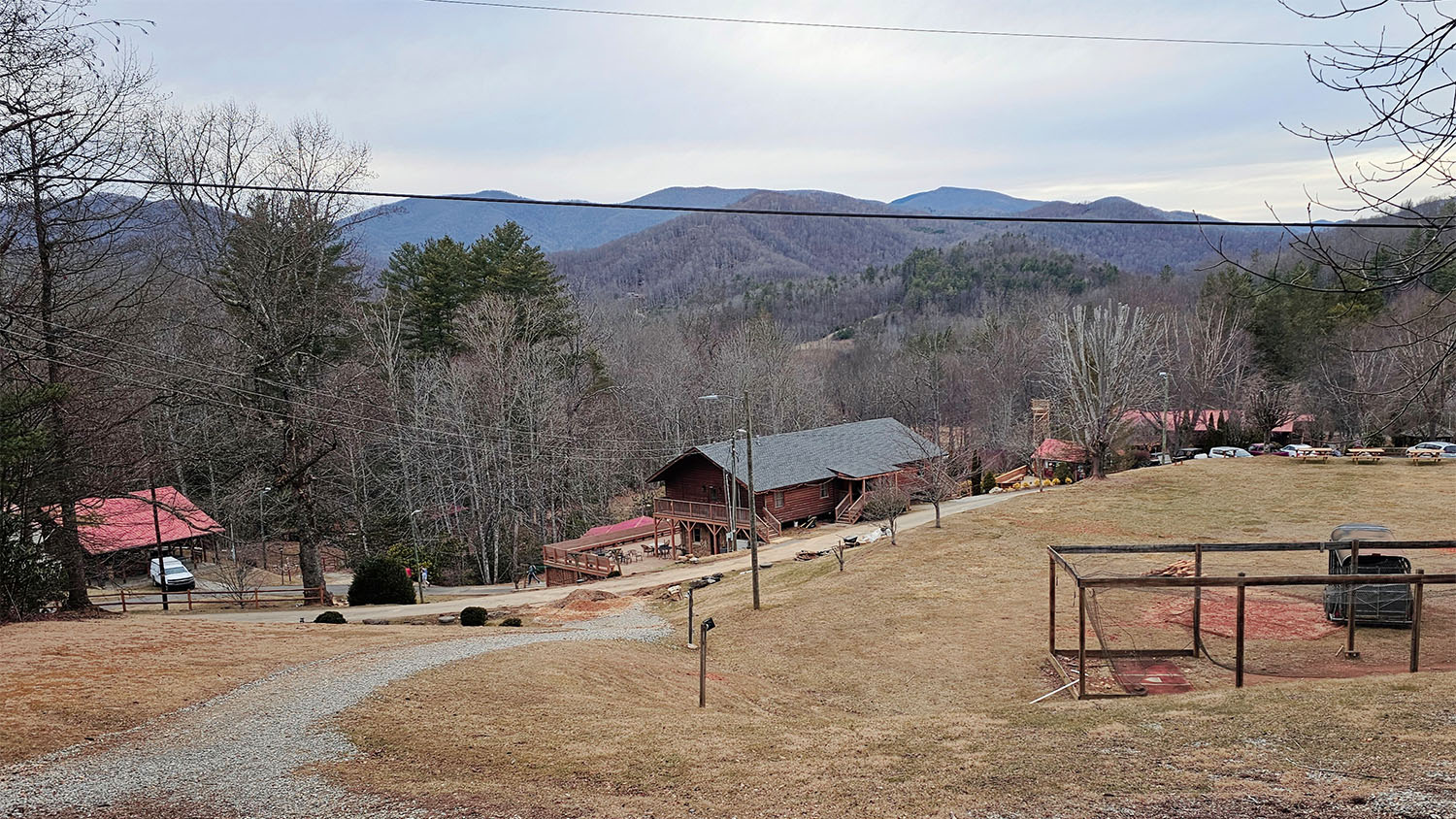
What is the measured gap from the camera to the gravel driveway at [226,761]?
348 inches

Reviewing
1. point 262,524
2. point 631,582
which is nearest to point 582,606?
point 631,582

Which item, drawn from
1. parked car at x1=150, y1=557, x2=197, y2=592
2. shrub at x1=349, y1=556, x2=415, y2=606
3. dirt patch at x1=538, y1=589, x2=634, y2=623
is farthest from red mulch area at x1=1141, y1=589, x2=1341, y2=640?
parked car at x1=150, y1=557, x2=197, y2=592

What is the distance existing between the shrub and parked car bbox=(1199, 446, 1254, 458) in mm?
40058

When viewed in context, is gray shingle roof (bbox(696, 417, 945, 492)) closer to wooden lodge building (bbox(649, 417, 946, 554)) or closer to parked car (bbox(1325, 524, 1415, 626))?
wooden lodge building (bbox(649, 417, 946, 554))

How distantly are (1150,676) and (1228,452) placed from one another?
123 feet

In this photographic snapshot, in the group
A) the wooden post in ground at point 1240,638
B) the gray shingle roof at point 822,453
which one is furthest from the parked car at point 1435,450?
the wooden post in ground at point 1240,638

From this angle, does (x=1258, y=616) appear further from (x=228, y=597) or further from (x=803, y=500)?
(x=228, y=597)

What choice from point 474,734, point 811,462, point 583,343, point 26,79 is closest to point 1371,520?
point 811,462

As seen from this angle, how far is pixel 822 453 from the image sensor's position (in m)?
48.4

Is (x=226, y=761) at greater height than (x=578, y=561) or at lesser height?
greater

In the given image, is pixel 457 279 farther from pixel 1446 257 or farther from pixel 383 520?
pixel 1446 257

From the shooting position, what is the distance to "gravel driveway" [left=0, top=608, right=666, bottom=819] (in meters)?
8.84

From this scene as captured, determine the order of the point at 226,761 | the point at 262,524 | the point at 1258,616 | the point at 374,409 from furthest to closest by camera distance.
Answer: the point at 262,524, the point at 374,409, the point at 1258,616, the point at 226,761

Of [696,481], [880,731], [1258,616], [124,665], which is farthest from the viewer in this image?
[696,481]
